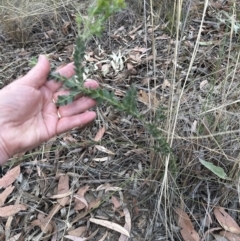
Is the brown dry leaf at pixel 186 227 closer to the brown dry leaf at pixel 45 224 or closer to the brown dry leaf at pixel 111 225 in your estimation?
the brown dry leaf at pixel 111 225

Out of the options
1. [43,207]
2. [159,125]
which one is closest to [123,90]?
[159,125]

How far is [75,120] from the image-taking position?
1.32m

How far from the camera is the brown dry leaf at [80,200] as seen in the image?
1.46 m

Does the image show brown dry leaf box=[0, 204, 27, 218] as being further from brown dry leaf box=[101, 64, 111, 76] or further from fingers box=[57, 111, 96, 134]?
brown dry leaf box=[101, 64, 111, 76]

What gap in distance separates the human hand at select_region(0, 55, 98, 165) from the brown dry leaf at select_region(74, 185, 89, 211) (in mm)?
279

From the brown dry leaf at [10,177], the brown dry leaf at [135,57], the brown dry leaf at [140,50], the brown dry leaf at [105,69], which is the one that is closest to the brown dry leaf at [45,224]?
the brown dry leaf at [10,177]

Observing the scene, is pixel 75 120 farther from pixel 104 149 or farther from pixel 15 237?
pixel 15 237

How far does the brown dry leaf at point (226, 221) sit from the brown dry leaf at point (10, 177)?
82 cm

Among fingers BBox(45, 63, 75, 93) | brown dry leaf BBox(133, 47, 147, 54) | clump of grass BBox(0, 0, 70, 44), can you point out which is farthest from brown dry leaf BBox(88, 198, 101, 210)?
clump of grass BBox(0, 0, 70, 44)

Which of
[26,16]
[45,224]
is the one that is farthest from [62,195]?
[26,16]

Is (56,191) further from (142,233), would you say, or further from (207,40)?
(207,40)

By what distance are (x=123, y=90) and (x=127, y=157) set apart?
468 mm

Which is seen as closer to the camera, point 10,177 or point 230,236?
point 230,236

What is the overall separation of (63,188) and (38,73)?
20.1 inches
